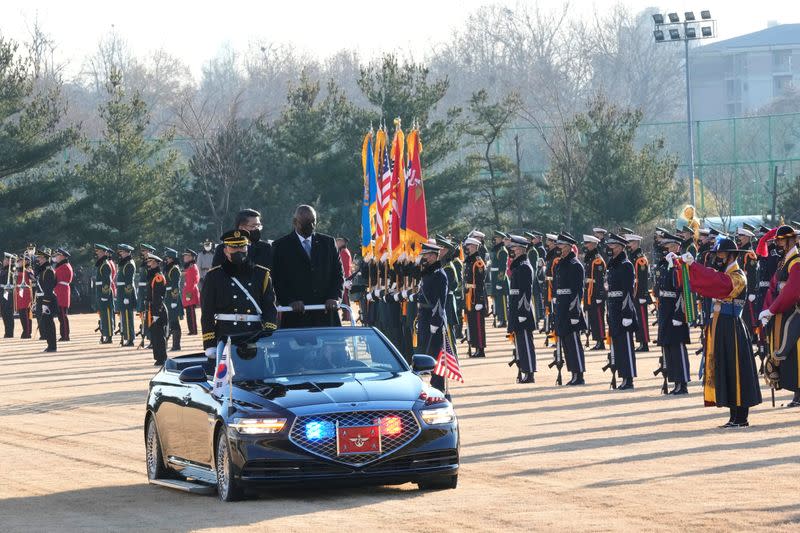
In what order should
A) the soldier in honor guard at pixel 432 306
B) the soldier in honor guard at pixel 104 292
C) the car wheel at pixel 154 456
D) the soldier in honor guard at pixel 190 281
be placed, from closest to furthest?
the car wheel at pixel 154 456 → the soldier in honor guard at pixel 432 306 → the soldier in honor guard at pixel 104 292 → the soldier in honor guard at pixel 190 281

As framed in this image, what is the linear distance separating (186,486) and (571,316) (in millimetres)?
10102

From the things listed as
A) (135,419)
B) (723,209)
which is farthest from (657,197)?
(135,419)

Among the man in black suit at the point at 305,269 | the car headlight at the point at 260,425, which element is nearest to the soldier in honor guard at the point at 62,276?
the man in black suit at the point at 305,269

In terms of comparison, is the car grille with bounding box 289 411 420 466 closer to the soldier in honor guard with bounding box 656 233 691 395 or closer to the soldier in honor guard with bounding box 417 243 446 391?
the soldier in honor guard with bounding box 656 233 691 395

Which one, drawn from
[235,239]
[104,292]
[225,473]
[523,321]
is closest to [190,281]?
[104,292]

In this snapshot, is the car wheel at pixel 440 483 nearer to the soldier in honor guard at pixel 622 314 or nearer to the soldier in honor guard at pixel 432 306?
the soldier in honor guard at pixel 432 306

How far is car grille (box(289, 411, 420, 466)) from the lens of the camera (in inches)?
441

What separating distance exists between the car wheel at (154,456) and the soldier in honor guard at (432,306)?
786cm

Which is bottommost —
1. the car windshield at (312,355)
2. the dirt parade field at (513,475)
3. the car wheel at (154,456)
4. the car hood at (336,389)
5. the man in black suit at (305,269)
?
the dirt parade field at (513,475)

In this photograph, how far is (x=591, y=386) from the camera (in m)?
21.7

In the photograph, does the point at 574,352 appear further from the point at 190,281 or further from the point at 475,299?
the point at 190,281

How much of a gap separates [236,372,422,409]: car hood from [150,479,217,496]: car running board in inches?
35.6

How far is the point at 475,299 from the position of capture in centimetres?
2773

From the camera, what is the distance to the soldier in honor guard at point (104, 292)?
3425cm
